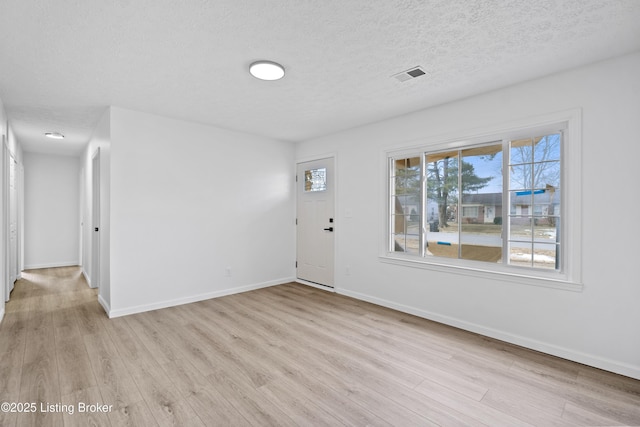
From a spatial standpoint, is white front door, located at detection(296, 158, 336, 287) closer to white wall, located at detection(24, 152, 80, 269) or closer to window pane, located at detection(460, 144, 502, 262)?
window pane, located at detection(460, 144, 502, 262)

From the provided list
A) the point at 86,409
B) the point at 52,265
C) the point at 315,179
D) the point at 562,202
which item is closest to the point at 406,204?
the point at 562,202

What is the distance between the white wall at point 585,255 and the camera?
232cm

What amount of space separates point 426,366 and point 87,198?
5899mm

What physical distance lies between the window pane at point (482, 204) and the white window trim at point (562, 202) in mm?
118

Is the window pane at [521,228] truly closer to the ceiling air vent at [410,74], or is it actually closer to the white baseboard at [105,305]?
the ceiling air vent at [410,74]

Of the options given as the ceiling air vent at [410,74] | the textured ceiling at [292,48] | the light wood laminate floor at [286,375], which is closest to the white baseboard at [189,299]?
the light wood laminate floor at [286,375]

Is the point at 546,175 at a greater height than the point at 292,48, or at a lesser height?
lesser

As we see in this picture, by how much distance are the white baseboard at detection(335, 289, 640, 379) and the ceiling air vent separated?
2.57 meters

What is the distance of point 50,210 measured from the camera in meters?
6.50

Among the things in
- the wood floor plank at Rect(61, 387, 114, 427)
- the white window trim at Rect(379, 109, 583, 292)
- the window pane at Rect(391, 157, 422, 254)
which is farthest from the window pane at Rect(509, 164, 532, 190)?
the wood floor plank at Rect(61, 387, 114, 427)

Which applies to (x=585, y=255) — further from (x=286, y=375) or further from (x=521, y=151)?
(x=286, y=375)

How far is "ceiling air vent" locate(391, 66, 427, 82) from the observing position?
262cm

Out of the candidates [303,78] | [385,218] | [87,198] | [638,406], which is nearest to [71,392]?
[303,78]

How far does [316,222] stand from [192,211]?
1945mm
